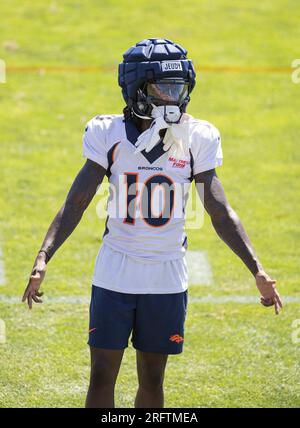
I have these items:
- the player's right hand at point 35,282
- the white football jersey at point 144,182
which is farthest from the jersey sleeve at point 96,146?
the player's right hand at point 35,282

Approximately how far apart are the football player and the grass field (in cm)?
120

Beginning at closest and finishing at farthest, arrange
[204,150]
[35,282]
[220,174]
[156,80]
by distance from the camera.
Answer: [35,282]
[156,80]
[204,150]
[220,174]

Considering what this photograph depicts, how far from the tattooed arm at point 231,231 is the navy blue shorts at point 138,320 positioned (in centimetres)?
39

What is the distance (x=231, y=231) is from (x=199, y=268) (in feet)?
10.6

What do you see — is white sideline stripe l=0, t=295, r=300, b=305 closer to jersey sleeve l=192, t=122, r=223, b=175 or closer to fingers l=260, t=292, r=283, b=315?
fingers l=260, t=292, r=283, b=315

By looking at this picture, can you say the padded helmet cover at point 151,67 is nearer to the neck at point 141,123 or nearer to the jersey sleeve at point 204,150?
the neck at point 141,123

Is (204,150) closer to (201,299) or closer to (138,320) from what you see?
(138,320)

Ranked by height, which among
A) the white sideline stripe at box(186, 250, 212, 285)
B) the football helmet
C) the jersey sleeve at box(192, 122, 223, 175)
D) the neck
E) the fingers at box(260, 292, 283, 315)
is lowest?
→ the white sideline stripe at box(186, 250, 212, 285)

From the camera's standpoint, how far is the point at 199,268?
8.21m

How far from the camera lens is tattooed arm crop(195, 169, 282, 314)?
4.92 metres

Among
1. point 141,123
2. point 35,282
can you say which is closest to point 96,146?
point 141,123

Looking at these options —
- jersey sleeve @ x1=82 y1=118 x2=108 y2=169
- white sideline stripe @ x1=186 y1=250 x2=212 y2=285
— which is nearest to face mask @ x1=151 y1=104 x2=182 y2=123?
jersey sleeve @ x1=82 y1=118 x2=108 y2=169

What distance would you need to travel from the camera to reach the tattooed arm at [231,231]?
492 cm

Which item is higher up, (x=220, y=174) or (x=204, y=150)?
(x=204, y=150)
